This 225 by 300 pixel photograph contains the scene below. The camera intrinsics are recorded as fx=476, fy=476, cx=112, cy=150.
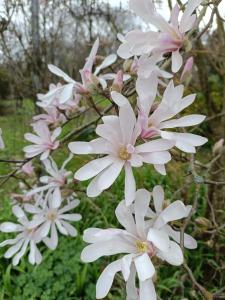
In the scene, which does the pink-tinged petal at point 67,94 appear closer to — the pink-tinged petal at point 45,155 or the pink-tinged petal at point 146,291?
the pink-tinged petal at point 45,155

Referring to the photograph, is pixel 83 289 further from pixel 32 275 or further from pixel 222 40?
pixel 222 40

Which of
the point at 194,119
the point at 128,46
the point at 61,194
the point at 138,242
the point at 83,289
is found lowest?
the point at 83,289

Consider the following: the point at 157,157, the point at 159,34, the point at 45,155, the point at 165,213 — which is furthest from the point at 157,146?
the point at 45,155

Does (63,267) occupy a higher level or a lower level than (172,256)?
lower

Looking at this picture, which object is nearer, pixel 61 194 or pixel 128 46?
pixel 128 46

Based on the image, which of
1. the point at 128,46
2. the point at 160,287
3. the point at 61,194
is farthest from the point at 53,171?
the point at 160,287
